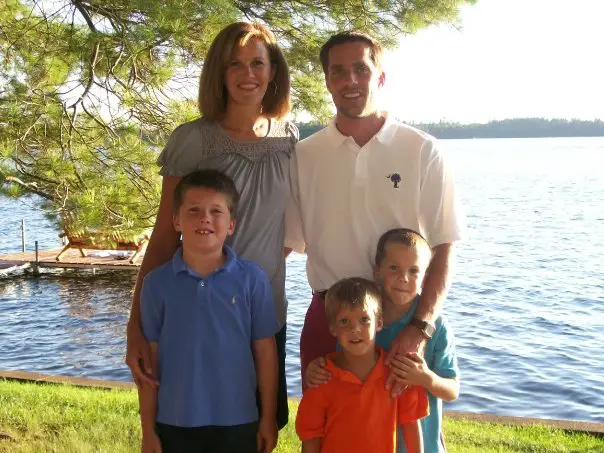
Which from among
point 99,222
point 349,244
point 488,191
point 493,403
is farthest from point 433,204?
point 488,191

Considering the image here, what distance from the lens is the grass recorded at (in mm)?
4742

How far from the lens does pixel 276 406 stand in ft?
8.30

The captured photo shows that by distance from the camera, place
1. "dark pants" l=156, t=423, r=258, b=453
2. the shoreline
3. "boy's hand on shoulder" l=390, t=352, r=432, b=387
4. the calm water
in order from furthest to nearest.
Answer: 1. the calm water
2. the shoreline
3. "dark pants" l=156, t=423, r=258, b=453
4. "boy's hand on shoulder" l=390, t=352, r=432, b=387

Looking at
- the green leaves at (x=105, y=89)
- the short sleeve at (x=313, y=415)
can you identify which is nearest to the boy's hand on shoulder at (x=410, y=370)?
the short sleeve at (x=313, y=415)

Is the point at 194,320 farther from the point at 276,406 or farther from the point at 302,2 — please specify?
the point at 302,2

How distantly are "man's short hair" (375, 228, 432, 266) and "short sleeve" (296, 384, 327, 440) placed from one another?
1.58 ft

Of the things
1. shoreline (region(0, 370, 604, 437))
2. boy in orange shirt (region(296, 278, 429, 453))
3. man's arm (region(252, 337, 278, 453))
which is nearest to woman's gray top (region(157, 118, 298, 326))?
man's arm (region(252, 337, 278, 453))

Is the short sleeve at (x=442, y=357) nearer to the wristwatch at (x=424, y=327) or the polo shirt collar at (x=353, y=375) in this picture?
the wristwatch at (x=424, y=327)

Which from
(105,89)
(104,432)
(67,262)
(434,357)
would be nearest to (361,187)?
(434,357)

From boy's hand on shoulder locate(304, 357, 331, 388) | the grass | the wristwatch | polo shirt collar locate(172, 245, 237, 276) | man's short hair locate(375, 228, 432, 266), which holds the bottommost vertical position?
the grass

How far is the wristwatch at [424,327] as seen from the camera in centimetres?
235

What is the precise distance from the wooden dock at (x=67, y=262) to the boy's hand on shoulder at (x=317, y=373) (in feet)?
50.5

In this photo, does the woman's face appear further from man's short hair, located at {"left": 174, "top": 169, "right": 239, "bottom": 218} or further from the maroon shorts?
the maroon shorts

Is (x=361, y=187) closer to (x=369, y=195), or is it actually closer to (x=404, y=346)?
(x=369, y=195)
